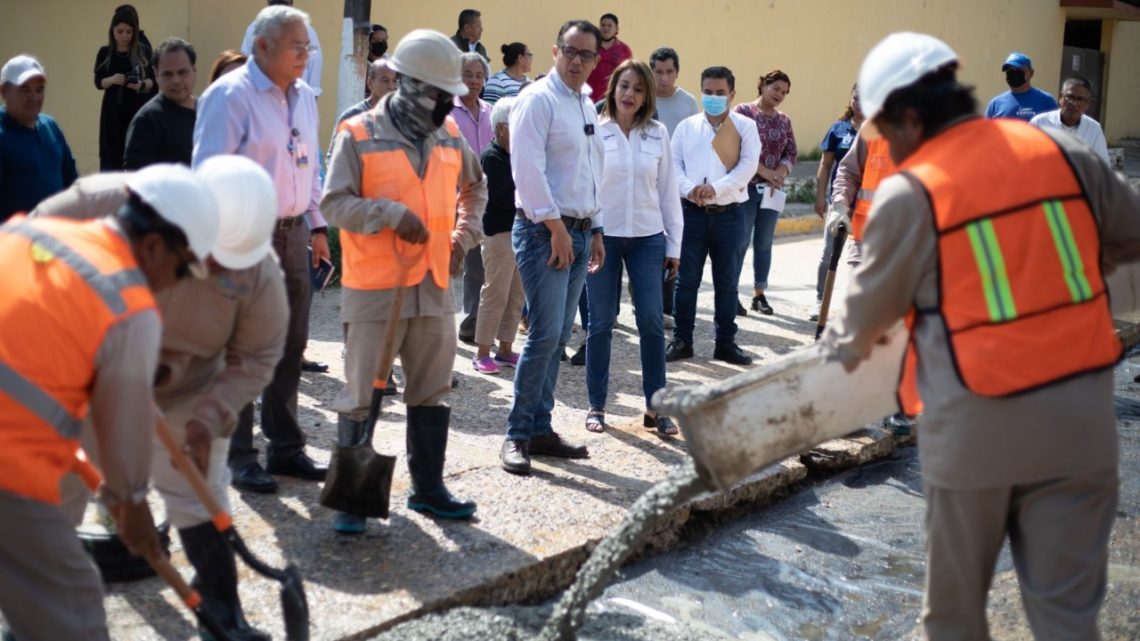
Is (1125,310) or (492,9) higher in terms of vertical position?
(492,9)

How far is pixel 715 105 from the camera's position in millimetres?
8422

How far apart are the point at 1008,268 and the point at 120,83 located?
6.81 metres

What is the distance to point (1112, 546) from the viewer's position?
18.6ft

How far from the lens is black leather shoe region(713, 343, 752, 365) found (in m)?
8.41

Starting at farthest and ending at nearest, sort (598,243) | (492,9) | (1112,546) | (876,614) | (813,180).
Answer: (813,180) → (492,9) → (598,243) → (1112,546) → (876,614)

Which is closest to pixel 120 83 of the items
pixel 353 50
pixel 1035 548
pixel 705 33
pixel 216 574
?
pixel 353 50

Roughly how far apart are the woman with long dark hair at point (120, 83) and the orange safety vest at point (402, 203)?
338cm

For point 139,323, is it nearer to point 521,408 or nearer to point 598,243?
point 521,408

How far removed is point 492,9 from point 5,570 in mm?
11161

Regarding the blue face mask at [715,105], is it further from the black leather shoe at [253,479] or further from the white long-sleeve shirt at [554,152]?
the black leather shoe at [253,479]

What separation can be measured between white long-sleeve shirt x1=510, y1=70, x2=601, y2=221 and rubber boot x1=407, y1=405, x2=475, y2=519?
3.82ft

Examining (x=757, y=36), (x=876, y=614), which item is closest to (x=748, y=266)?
(x=757, y=36)

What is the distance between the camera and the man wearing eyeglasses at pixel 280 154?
5113 millimetres

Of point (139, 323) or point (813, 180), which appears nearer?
point (139, 323)
